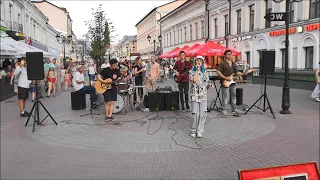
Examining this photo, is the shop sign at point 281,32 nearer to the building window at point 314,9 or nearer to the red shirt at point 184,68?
the building window at point 314,9

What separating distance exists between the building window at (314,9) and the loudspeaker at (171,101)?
14233 mm

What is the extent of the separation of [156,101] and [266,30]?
58.9 ft

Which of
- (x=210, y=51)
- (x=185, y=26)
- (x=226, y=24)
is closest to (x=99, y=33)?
(x=210, y=51)

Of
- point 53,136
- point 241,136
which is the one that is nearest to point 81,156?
point 53,136

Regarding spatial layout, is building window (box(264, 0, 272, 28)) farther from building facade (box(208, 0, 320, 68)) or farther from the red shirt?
the red shirt

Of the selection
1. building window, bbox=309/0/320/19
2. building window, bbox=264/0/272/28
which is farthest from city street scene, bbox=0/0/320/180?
building window, bbox=264/0/272/28

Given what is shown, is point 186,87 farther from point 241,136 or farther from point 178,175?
point 178,175

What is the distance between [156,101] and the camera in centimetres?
1059

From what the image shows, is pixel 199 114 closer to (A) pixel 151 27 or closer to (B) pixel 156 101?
(B) pixel 156 101

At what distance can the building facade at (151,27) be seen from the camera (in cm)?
6800

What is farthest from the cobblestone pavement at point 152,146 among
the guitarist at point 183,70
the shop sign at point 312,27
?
the shop sign at point 312,27

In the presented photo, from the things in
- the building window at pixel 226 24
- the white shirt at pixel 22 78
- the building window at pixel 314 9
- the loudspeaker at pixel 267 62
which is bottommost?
the white shirt at pixel 22 78

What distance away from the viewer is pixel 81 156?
19.1 feet

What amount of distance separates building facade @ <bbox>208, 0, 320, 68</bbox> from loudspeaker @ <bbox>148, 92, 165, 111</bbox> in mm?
14145
